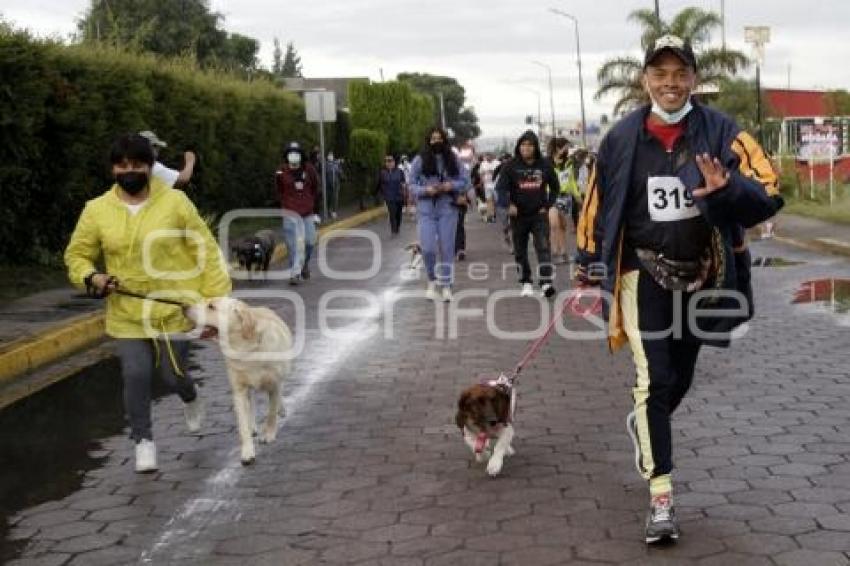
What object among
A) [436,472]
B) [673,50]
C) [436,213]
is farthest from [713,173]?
[436,213]

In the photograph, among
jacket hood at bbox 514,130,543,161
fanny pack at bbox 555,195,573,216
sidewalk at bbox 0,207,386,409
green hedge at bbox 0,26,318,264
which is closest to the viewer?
sidewalk at bbox 0,207,386,409

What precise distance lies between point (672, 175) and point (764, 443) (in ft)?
7.35

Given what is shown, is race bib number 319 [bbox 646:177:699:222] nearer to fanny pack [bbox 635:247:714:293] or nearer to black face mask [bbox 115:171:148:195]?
fanny pack [bbox 635:247:714:293]

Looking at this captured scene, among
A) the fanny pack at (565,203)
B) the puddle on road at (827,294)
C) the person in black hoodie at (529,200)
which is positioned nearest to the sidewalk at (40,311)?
the person in black hoodie at (529,200)

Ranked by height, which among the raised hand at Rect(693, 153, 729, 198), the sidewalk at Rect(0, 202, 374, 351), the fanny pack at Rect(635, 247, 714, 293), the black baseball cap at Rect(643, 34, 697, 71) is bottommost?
the sidewalk at Rect(0, 202, 374, 351)

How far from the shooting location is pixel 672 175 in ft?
14.6

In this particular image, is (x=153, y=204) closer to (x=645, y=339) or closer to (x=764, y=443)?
(x=645, y=339)

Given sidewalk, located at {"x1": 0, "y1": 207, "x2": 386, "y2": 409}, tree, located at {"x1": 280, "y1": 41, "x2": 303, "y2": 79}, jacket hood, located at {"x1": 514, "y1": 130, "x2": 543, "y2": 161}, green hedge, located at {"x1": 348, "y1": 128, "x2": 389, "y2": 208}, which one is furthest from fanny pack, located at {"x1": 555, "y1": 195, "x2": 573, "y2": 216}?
tree, located at {"x1": 280, "y1": 41, "x2": 303, "y2": 79}

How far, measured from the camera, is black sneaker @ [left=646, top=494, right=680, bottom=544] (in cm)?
441

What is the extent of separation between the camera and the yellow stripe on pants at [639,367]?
4562mm

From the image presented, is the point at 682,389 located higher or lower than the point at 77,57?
lower

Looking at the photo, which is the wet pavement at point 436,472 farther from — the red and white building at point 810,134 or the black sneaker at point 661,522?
the red and white building at point 810,134

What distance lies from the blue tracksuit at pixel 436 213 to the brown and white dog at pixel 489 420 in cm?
639

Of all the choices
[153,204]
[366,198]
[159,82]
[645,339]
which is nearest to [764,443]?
[645,339]
